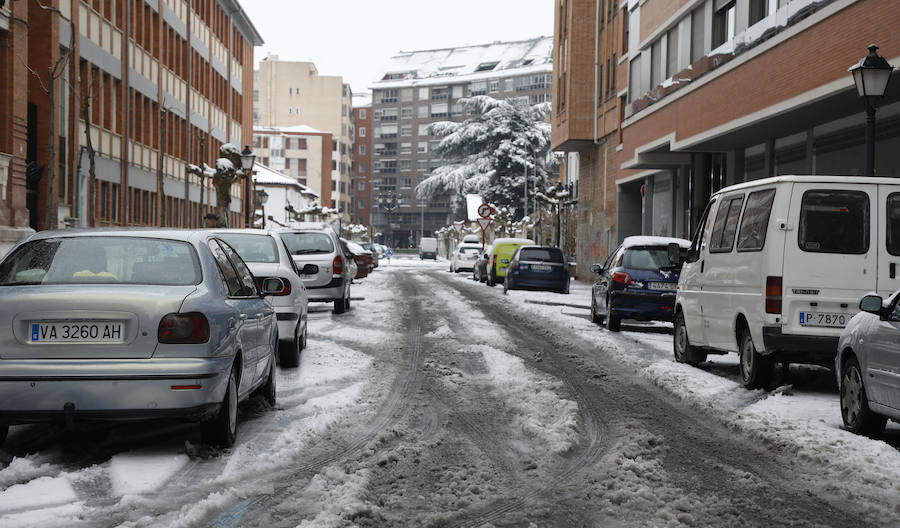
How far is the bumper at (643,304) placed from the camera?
18328 mm

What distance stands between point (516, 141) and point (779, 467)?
266 ft

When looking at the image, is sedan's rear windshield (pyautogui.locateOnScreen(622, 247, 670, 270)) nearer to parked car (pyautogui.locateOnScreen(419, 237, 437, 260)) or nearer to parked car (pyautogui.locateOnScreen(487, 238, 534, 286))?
parked car (pyautogui.locateOnScreen(487, 238, 534, 286))

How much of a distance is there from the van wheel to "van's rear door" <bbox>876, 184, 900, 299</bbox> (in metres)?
1.28

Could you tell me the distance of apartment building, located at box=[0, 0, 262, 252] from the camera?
84.7ft

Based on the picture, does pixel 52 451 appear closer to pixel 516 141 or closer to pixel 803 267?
pixel 803 267

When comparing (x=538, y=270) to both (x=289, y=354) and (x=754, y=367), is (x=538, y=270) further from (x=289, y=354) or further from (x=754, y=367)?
(x=754, y=367)

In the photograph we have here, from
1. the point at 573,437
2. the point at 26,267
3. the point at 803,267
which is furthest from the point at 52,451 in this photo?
the point at 803,267

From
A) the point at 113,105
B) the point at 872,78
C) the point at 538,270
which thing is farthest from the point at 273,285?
the point at 113,105

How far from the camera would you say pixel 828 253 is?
10539mm

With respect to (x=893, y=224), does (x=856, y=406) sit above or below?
below

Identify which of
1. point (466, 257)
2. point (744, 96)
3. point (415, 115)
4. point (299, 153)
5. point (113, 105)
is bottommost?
point (466, 257)

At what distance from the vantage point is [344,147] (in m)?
155

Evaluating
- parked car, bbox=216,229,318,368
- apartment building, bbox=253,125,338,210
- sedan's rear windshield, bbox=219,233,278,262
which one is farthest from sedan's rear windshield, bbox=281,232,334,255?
apartment building, bbox=253,125,338,210

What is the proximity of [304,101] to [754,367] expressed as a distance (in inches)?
5600
